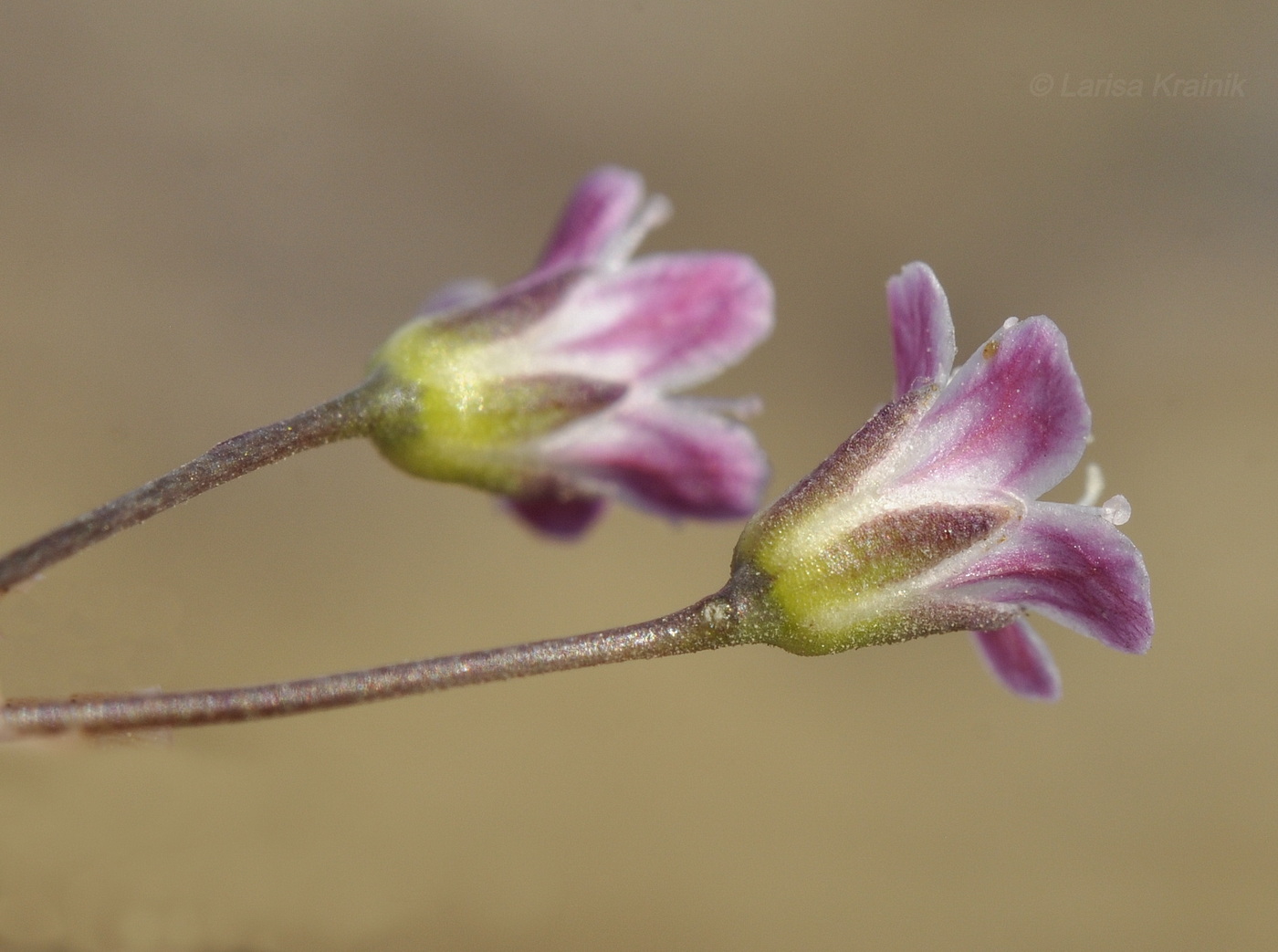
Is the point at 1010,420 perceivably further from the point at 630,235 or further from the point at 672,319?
the point at 630,235

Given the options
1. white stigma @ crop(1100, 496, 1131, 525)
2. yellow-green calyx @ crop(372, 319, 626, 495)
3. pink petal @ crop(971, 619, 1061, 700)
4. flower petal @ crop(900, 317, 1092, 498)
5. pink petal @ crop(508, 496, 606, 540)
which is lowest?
pink petal @ crop(971, 619, 1061, 700)

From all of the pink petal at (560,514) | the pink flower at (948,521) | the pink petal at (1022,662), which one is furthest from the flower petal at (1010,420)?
the pink petal at (560,514)

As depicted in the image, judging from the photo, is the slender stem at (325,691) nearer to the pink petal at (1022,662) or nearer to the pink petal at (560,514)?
the pink petal at (1022,662)

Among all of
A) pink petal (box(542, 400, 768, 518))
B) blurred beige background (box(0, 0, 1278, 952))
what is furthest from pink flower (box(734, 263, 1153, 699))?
blurred beige background (box(0, 0, 1278, 952))

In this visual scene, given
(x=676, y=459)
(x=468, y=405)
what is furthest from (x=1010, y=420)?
(x=468, y=405)

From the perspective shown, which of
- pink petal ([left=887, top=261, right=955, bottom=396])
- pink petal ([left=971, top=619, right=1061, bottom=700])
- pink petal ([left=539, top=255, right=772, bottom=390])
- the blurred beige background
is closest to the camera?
pink petal ([left=887, top=261, right=955, bottom=396])

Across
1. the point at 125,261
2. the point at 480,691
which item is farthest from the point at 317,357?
the point at 480,691

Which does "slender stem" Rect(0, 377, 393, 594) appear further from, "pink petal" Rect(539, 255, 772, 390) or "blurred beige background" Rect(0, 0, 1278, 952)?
"pink petal" Rect(539, 255, 772, 390)

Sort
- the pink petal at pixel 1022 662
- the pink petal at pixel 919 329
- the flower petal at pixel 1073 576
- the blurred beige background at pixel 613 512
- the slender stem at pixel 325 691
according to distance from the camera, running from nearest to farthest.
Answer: the slender stem at pixel 325 691
the flower petal at pixel 1073 576
the pink petal at pixel 919 329
the pink petal at pixel 1022 662
the blurred beige background at pixel 613 512

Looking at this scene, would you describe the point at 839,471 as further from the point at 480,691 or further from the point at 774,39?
the point at 774,39
